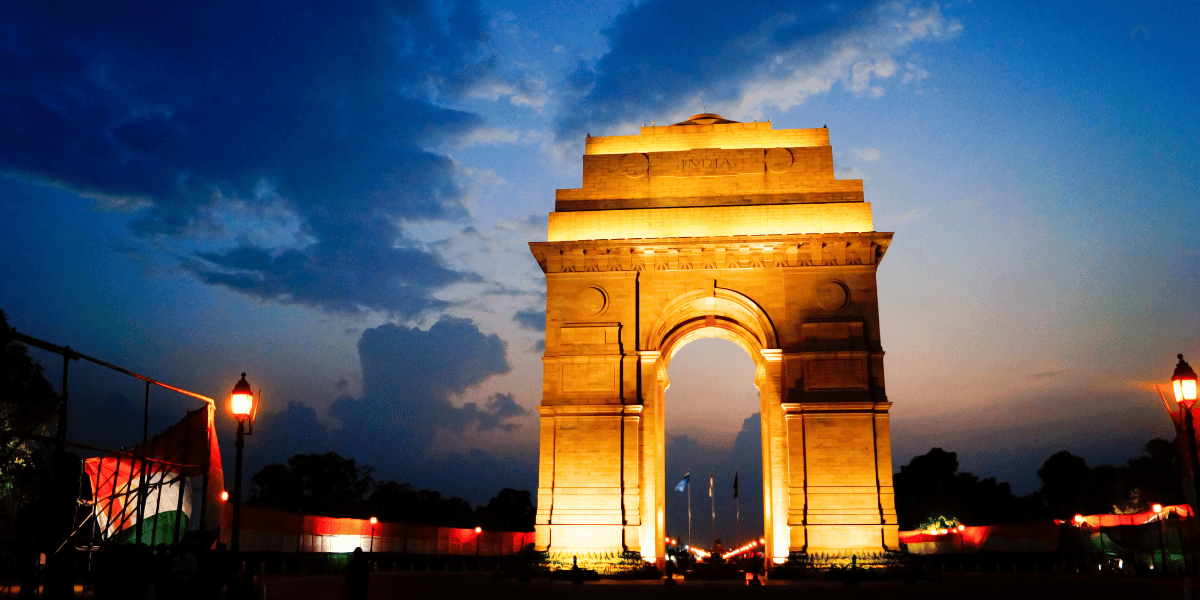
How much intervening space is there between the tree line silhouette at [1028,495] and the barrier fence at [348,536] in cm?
3895

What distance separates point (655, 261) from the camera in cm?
3228

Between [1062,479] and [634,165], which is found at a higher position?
[634,165]

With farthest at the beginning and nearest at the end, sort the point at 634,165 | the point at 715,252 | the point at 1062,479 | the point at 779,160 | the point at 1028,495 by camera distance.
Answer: the point at 1028,495, the point at 1062,479, the point at 634,165, the point at 779,160, the point at 715,252

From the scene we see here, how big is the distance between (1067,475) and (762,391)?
55625 millimetres

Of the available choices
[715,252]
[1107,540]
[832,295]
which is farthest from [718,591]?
[1107,540]

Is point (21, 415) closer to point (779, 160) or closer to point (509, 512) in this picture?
point (779, 160)

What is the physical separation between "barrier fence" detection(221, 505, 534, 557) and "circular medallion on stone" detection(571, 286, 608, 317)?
26.1 feet

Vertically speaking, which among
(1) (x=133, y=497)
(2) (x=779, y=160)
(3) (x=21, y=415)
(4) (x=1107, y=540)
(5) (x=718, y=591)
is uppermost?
(2) (x=779, y=160)

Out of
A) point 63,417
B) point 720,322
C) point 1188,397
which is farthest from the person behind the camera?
point 720,322

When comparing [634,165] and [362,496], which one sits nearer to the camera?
[634,165]

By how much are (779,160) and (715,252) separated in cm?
449

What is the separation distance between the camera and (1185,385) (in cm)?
1364

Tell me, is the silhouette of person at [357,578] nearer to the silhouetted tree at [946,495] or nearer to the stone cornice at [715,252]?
the stone cornice at [715,252]

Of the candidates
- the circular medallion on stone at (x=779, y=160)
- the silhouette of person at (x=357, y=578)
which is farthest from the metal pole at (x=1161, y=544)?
the silhouette of person at (x=357, y=578)
